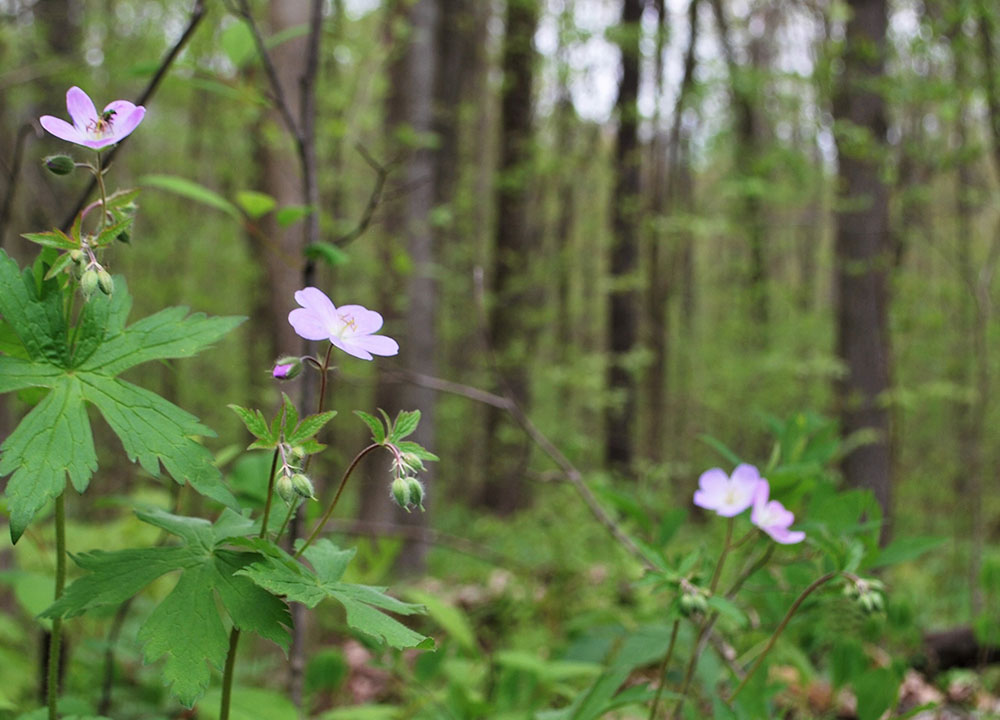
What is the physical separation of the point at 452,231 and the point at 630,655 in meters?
10.0

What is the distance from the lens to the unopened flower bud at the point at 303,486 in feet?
2.92

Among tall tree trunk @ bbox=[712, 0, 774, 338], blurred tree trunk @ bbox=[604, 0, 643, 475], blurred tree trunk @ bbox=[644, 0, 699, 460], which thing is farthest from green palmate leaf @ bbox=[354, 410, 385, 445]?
blurred tree trunk @ bbox=[604, 0, 643, 475]

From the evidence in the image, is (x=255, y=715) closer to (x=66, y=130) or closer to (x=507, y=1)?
(x=66, y=130)

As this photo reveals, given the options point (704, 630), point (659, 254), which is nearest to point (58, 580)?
point (704, 630)

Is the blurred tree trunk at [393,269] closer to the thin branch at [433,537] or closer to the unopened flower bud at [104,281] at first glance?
the thin branch at [433,537]

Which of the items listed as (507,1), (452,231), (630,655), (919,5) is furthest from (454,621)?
(452,231)

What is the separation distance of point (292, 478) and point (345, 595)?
15cm

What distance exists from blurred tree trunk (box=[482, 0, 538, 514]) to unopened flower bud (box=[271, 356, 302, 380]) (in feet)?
25.2

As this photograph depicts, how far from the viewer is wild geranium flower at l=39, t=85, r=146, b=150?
92 centimetres

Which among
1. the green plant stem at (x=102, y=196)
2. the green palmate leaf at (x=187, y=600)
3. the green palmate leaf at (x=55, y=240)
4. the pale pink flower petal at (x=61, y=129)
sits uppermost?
the pale pink flower petal at (x=61, y=129)

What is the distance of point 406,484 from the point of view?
3.07 feet

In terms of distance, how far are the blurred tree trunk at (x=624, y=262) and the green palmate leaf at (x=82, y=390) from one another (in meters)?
8.49

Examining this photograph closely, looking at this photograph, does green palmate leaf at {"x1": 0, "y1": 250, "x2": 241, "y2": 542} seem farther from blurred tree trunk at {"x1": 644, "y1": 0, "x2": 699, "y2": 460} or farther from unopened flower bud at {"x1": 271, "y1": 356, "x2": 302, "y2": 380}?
blurred tree trunk at {"x1": 644, "y1": 0, "x2": 699, "y2": 460}

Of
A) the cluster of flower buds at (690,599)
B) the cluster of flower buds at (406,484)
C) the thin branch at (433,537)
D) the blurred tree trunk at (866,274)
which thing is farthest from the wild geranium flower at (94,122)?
the blurred tree trunk at (866,274)
